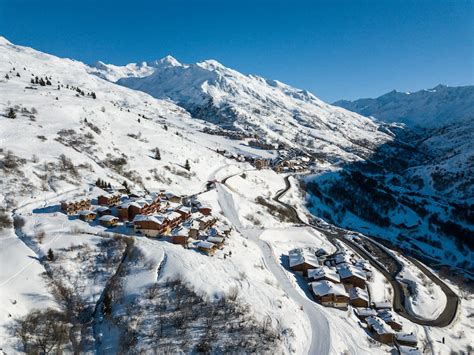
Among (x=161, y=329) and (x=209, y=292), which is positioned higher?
(x=209, y=292)

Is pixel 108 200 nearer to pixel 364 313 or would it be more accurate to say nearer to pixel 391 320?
pixel 364 313

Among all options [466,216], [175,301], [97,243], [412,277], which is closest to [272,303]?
[175,301]

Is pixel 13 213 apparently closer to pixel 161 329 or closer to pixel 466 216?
pixel 161 329

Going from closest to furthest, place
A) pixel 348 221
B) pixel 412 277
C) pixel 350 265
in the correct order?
pixel 350 265, pixel 412 277, pixel 348 221

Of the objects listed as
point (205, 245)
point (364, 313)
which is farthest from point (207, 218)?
point (364, 313)

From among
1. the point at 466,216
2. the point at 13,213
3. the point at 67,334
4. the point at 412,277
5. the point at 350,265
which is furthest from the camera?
the point at 466,216

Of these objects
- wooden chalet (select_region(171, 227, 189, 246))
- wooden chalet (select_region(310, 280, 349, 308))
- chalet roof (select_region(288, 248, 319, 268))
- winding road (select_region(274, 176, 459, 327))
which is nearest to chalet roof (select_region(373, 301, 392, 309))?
winding road (select_region(274, 176, 459, 327))
